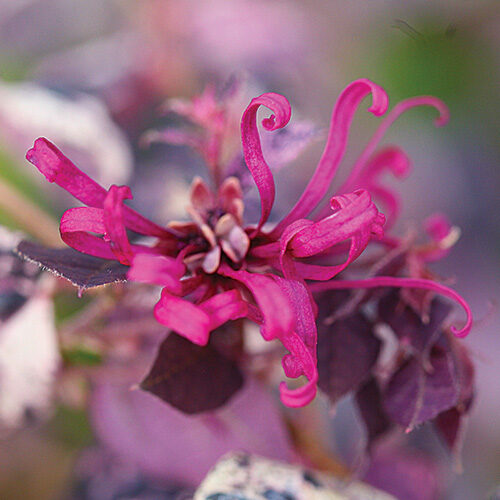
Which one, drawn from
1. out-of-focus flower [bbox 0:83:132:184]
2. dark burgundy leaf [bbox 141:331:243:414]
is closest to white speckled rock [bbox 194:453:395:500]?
dark burgundy leaf [bbox 141:331:243:414]

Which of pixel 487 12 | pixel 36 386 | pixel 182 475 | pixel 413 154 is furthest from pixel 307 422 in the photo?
pixel 487 12

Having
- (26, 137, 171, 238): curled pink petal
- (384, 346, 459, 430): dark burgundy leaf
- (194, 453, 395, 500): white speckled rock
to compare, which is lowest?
(194, 453, 395, 500): white speckled rock

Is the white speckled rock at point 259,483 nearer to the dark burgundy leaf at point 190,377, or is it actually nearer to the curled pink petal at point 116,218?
the dark burgundy leaf at point 190,377

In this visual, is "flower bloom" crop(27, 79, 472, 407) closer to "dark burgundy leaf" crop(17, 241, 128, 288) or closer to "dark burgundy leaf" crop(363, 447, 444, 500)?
"dark burgundy leaf" crop(17, 241, 128, 288)

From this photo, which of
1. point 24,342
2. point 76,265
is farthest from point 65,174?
point 24,342

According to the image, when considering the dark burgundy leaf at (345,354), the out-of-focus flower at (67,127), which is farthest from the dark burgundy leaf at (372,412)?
the out-of-focus flower at (67,127)

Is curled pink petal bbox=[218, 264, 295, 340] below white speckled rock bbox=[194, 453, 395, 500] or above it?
above
